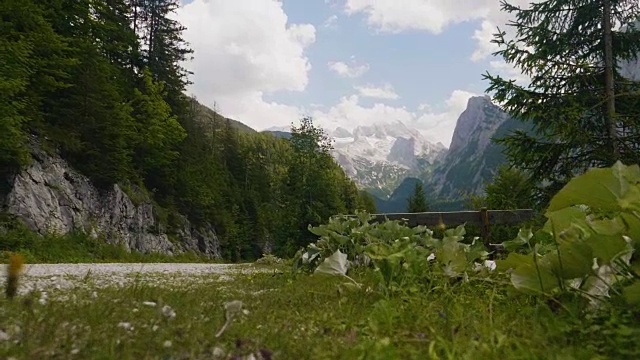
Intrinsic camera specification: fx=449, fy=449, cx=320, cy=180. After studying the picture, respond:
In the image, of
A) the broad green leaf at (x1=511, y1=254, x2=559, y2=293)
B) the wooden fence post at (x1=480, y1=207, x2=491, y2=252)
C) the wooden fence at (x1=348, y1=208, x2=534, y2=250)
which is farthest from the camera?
the wooden fence at (x1=348, y1=208, x2=534, y2=250)

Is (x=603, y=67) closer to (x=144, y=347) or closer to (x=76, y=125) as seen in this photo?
(x=144, y=347)

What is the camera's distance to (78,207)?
25.9m

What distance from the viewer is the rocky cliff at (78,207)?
20.8m

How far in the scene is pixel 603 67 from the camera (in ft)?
52.6

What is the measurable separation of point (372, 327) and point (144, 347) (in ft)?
3.71

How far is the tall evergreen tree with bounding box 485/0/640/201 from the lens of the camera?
1462 cm

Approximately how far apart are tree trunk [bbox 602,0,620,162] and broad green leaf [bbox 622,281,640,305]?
1387 centimetres

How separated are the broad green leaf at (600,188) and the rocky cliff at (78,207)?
73.5ft

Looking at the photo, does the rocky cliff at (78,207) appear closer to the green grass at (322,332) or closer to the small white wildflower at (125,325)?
the green grass at (322,332)

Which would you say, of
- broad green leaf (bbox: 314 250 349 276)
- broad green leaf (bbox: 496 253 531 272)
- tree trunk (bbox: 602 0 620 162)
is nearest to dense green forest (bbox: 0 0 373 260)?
broad green leaf (bbox: 314 250 349 276)

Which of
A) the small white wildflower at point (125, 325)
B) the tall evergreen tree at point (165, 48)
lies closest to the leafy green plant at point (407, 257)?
the small white wildflower at point (125, 325)

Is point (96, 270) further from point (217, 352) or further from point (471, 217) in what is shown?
point (471, 217)

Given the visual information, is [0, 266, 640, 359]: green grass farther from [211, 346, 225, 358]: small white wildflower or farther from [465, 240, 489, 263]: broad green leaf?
[465, 240, 489, 263]: broad green leaf

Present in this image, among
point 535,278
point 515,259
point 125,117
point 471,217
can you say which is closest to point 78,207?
point 125,117
